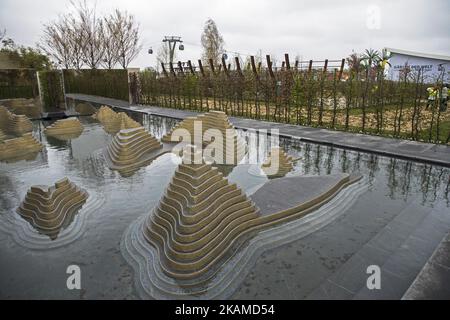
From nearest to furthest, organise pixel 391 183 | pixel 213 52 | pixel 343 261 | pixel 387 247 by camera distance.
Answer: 1. pixel 343 261
2. pixel 387 247
3. pixel 391 183
4. pixel 213 52

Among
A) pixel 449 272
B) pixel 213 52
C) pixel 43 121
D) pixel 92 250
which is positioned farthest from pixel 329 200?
pixel 213 52

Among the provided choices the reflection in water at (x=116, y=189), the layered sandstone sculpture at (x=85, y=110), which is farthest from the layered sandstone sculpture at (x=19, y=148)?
the layered sandstone sculpture at (x=85, y=110)

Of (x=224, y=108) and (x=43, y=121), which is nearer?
(x=43, y=121)

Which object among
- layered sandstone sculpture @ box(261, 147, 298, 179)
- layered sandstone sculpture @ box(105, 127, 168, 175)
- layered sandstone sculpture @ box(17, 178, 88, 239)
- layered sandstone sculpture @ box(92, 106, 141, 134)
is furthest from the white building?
layered sandstone sculpture @ box(17, 178, 88, 239)

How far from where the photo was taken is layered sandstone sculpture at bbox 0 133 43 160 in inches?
464

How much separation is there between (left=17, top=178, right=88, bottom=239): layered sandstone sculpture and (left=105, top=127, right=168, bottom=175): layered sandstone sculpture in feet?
7.96

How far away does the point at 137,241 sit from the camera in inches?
225

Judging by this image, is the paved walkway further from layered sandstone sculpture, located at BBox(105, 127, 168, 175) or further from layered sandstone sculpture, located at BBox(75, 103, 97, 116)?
layered sandstone sculpture, located at BBox(75, 103, 97, 116)

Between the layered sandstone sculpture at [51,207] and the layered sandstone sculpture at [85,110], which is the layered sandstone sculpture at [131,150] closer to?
the layered sandstone sculpture at [51,207]

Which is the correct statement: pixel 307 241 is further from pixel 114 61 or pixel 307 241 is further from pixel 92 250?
pixel 114 61

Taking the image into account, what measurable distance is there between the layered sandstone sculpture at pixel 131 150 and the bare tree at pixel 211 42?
37850 millimetres
